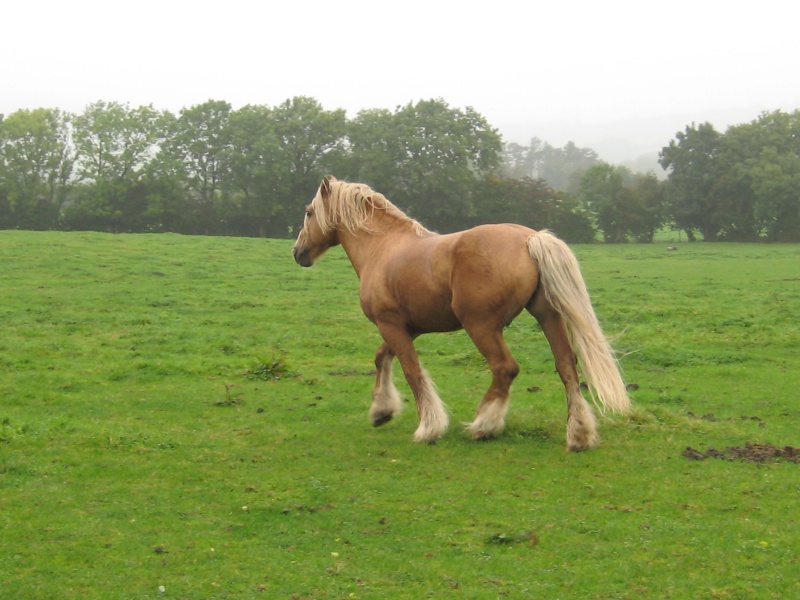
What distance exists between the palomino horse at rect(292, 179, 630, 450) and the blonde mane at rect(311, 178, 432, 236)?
347mm

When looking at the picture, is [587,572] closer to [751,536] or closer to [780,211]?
[751,536]

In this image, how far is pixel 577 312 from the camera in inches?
289

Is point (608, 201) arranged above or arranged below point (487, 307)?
above

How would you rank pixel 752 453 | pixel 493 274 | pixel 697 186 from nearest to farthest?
pixel 752 453
pixel 493 274
pixel 697 186

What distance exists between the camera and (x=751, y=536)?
5.32 meters

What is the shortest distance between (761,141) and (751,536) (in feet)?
173

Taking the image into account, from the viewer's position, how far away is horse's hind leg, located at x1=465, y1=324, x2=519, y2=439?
7.47 m

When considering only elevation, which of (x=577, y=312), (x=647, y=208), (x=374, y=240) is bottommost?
(x=577, y=312)

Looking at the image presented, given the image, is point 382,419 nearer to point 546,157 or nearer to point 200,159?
point 200,159

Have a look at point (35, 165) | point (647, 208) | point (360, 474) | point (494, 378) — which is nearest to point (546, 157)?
point (647, 208)

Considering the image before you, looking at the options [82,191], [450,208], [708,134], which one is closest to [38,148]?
[82,191]

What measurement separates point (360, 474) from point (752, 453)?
3.26m

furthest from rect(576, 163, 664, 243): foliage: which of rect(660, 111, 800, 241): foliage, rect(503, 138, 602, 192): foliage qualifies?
rect(503, 138, 602, 192): foliage

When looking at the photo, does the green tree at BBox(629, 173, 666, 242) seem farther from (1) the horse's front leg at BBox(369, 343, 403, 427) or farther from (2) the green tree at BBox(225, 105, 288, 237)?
(1) the horse's front leg at BBox(369, 343, 403, 427)
